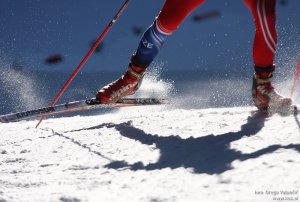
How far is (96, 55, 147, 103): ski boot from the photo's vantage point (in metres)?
3.10

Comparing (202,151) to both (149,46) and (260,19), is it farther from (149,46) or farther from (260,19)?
(149,46)

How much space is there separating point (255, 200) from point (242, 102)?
317cm

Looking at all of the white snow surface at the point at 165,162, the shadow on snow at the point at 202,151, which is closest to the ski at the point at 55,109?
the white snow surface at the point at 165,162

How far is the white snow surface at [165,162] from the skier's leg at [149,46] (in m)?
0.45

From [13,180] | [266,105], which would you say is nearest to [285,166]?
[13,180]

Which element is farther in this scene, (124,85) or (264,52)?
(124,85)

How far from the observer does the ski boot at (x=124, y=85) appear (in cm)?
310

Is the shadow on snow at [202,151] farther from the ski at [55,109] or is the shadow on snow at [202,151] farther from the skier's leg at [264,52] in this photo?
the ski at [55,109]

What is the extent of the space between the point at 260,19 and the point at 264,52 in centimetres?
24

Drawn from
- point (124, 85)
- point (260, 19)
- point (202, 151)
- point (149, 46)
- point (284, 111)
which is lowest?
point (284, 111)

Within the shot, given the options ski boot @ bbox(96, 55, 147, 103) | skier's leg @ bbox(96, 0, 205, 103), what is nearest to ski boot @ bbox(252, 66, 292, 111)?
skier's leg @ bbox(96, 0, 205, 103)

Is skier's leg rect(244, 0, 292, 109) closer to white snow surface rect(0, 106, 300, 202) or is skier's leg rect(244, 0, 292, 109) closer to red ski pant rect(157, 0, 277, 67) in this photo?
red ski pant rect(157, 0, 277, 67)

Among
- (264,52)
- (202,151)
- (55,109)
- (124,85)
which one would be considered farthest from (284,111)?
(55,109)

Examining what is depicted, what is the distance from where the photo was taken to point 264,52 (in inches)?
105
